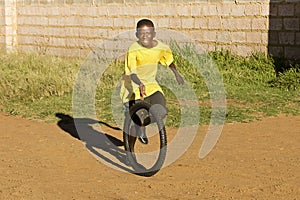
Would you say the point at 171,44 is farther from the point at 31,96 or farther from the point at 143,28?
the point at 143,28

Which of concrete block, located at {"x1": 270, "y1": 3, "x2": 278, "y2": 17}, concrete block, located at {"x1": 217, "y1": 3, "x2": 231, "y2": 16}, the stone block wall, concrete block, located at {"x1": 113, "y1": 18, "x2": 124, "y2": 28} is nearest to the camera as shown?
the stone block wall

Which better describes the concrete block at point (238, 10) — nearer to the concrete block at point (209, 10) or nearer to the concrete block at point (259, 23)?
the concrete block at point (259, 23)

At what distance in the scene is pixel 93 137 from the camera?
6.96 meters

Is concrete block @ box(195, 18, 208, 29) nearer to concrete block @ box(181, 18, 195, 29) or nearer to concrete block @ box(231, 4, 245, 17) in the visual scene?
concrete block @ box(181, 18, 195, 29)

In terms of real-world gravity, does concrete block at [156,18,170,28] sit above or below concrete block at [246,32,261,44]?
above

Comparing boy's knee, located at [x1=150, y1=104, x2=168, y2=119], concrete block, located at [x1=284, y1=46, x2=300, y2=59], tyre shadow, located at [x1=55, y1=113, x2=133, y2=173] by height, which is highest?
concrete block, located at [x1=284, y1=46, x2=300, y2=59]

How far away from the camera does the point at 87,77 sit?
11.0 m

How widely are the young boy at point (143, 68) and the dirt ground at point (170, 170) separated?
600mm

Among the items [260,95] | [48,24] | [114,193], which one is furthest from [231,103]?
[48,24]

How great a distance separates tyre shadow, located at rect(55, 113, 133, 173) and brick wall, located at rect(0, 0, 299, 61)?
172 inches

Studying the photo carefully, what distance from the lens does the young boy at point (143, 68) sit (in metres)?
5.32

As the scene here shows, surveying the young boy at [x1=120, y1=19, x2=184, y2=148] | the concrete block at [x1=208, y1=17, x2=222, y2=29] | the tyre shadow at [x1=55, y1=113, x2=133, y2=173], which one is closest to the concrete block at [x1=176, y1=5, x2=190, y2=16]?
the concrete block at [x1=208, y1=17, x2=222, y2=29]

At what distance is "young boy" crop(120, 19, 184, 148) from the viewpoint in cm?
532

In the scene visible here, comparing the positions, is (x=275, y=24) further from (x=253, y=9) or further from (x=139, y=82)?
(x=139, y=82)
